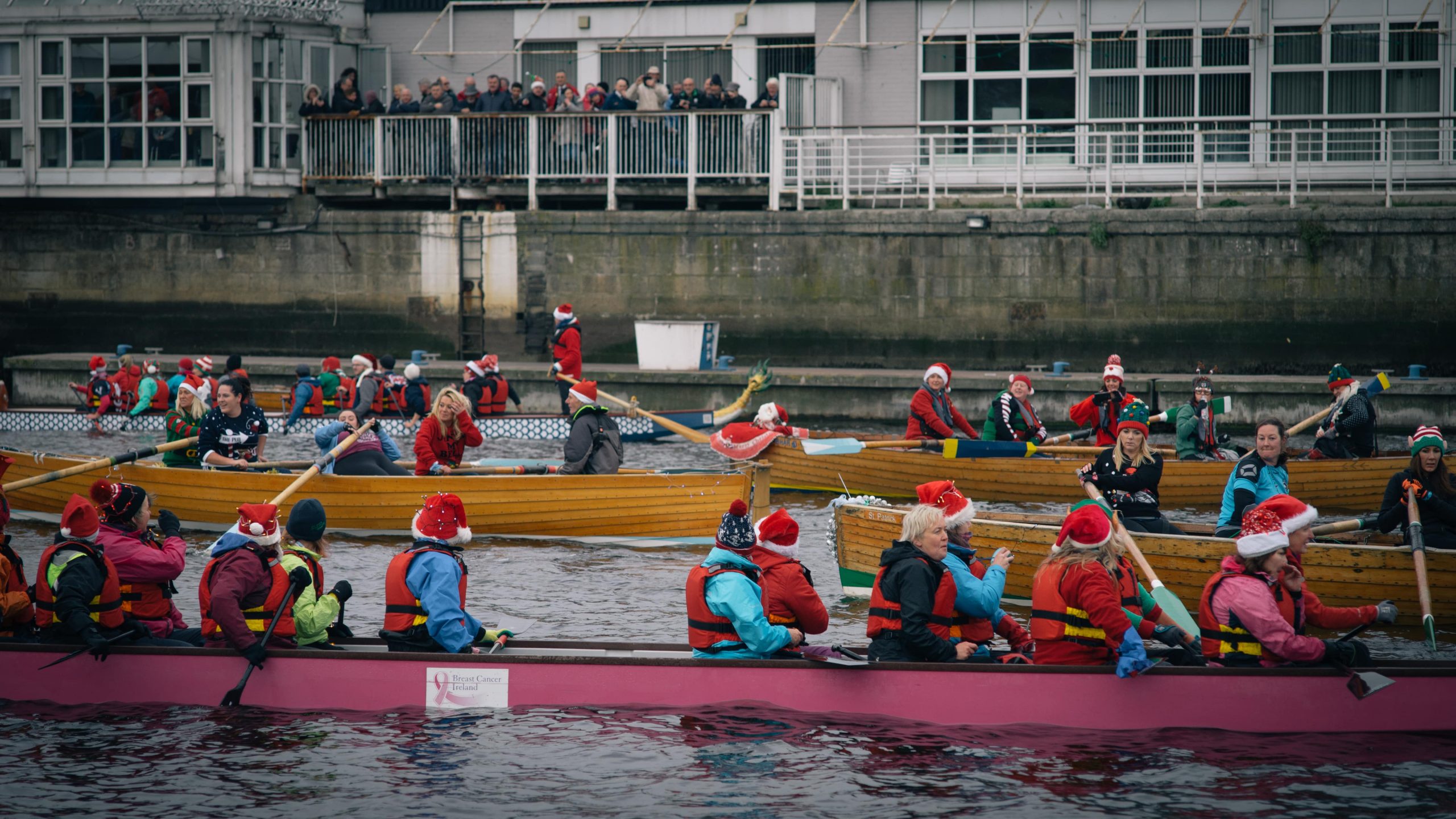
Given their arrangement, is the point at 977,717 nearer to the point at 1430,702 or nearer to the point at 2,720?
the point at 1430,702

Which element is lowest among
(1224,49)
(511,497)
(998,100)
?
(511,497)

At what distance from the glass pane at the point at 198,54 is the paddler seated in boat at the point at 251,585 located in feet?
63.6

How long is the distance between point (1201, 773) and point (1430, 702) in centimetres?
131

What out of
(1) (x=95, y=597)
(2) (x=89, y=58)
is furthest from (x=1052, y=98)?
(1) (x=95, y=597)

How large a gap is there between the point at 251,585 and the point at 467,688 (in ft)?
4.26

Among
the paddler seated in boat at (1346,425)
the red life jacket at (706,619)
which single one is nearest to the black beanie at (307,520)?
the red life jacket at (706,619)

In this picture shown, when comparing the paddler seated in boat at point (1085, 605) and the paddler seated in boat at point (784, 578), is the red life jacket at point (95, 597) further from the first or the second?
the paddler seated in boat at point (1085, 605)

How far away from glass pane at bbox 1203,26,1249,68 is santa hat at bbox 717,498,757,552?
67.3 ft

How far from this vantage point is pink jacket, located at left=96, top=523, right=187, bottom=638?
324 inches

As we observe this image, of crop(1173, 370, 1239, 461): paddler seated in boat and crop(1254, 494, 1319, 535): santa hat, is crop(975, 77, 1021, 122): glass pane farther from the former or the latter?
crop(1254, 494, 1319, 535): santa hat

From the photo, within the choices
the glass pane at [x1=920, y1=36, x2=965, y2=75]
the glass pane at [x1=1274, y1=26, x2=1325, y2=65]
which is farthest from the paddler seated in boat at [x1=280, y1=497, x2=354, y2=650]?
the glass pane at [x1=1274, y1=26, x2=1325, y2=65]

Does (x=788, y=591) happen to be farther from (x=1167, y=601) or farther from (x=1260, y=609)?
(x=1167, y=601)

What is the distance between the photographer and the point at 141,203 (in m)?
26.1

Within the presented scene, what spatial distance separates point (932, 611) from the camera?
761 centimetres
